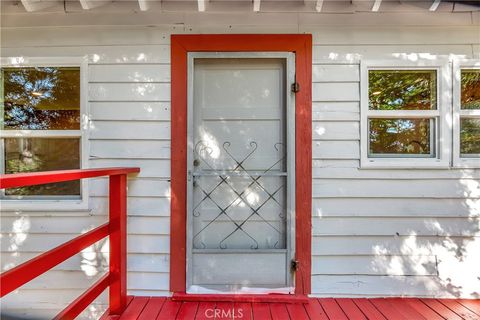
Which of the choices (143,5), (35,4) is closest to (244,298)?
(143,5)

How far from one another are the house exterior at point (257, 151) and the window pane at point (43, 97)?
0.29 feet

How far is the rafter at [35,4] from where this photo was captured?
6.72 ft

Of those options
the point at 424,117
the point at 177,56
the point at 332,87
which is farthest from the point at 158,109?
the point at 424,117

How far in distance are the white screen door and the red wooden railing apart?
528mm

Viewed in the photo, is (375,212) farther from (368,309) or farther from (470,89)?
(470,89)

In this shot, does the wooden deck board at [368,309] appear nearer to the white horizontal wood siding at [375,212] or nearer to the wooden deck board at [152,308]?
the white horizontal wood siding at [375,212]

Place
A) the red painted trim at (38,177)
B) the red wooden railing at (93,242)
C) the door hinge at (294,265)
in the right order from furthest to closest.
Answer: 1. the door hinge at (294,265)
2. the red wooden railing at (93,242)
3. the red painted trim at (38,177)

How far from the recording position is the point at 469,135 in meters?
2.22

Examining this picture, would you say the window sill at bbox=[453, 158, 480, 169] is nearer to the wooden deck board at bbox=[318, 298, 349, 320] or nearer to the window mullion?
the window mullion

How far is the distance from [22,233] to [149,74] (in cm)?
161

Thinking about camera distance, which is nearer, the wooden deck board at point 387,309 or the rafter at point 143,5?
the wooden deck board at point 387,309

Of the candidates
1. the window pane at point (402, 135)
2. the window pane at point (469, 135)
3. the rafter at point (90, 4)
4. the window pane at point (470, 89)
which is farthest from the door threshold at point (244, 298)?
the rafter at point (90, 4)

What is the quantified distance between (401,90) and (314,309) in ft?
6.02

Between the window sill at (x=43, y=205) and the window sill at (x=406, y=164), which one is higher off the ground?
the window sill at (x=406, y=164)
